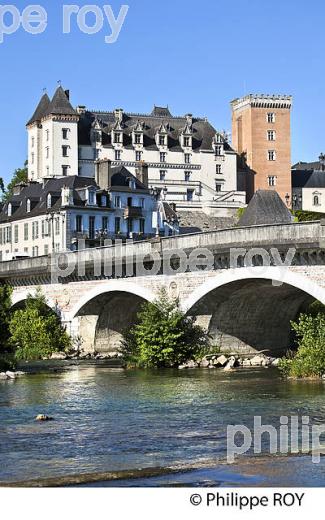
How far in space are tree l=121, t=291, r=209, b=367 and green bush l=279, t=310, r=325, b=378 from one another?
5653 mm

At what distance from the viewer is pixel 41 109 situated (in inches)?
3580

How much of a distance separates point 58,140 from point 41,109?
16.1 ft

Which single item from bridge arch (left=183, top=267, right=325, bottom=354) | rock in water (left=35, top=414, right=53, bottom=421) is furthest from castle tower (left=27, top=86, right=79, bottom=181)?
rock in water (left=35, top=414, right=53, bottom=421)

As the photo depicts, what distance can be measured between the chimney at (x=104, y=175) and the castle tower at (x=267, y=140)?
98.1 feet

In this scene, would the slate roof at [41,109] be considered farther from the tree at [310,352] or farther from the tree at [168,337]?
the tree at [310,352]

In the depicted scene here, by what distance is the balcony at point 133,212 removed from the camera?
232 ft

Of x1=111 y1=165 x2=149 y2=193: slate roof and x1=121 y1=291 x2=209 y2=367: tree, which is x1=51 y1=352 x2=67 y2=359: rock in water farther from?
x1=111 y1=165 x2=149 y2=193: slate roof

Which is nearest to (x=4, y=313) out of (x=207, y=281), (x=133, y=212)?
(x=207, y=281)

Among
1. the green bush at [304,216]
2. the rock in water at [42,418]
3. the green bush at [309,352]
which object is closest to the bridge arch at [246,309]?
the green bush at [309,352]

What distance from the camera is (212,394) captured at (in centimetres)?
2930

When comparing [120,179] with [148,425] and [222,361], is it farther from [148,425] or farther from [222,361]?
[148,425]

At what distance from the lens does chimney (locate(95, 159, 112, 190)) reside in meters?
71.7
